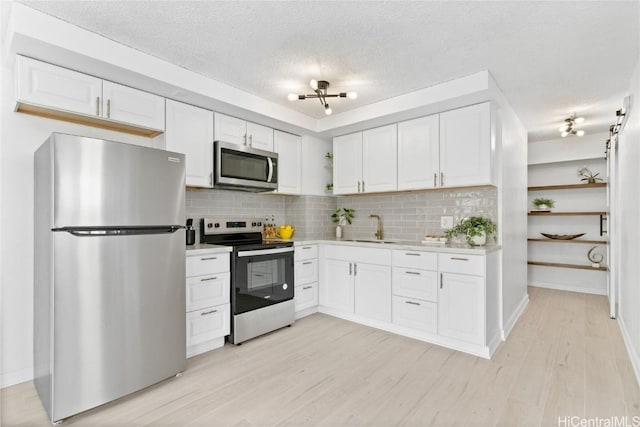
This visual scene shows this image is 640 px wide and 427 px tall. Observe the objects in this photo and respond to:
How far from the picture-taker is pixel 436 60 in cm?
271

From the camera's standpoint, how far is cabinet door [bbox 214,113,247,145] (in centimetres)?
340

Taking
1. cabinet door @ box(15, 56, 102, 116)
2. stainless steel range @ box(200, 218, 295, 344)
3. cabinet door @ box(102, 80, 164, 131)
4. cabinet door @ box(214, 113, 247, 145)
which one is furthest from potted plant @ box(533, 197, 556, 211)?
cabinet door @ box(15, 56, 102, 116)

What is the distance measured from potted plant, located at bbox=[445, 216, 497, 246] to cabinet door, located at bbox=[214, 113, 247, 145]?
2454 millimetres

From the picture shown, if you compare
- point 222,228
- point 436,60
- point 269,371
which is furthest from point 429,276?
point 222,228

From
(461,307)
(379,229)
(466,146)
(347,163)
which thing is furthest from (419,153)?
(461,307)

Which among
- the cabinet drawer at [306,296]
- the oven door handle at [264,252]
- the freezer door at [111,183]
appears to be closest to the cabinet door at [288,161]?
the oven door handle at [264,252]

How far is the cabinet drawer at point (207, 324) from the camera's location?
283 centimetres

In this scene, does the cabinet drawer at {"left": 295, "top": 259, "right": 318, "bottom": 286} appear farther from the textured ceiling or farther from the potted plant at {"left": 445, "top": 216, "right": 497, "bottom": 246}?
the textured ceiling

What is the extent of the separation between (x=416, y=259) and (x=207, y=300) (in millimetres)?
2002

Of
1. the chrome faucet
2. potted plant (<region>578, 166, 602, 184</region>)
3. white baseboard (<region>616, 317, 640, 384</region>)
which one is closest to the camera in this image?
white baseboard (<region>616, 317, 640, 384</region>)

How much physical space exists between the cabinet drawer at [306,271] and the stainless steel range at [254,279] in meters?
0.14

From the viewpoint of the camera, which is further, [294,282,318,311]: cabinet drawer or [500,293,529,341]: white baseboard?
[294,282,318,311]: cabinet drawer

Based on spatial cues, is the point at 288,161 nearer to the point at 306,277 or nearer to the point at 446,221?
the point at 306,277

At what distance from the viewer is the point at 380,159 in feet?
13.0
